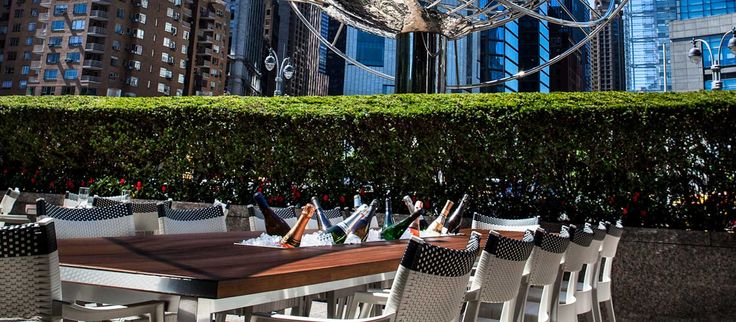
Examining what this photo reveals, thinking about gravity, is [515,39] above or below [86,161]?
above

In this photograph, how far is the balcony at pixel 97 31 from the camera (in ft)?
231

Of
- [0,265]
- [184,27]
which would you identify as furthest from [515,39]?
[0,265]

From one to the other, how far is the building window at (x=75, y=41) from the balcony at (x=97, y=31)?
1784 mm

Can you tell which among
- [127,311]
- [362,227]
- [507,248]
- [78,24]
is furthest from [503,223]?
[78,24]

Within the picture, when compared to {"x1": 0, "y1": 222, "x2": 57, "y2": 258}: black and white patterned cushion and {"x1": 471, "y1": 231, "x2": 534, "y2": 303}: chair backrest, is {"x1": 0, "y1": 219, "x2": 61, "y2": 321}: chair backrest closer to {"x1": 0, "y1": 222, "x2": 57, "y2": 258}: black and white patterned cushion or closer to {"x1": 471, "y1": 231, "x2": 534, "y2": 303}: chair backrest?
{"x1": 0, "y1": 222, "x2": 57, "y2": 258}: black and white patterned cushion

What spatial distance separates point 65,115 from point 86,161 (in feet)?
2.27

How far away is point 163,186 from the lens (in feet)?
25.1

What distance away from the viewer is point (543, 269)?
2688 millimetres

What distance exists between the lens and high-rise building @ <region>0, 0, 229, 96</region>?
2781 inches

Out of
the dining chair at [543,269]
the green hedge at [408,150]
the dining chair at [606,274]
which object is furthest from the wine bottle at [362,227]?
the green hedge at [408,150]

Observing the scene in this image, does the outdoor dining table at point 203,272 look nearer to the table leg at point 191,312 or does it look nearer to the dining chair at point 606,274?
the table leg at point 191,312

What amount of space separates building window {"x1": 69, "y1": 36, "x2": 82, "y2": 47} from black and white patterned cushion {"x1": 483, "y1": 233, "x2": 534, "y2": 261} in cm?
7814

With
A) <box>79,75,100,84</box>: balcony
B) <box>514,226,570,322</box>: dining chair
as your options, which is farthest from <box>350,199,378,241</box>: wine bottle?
<box>79,75,100,84</box>: balcony

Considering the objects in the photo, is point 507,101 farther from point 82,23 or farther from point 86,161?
point 82,23
